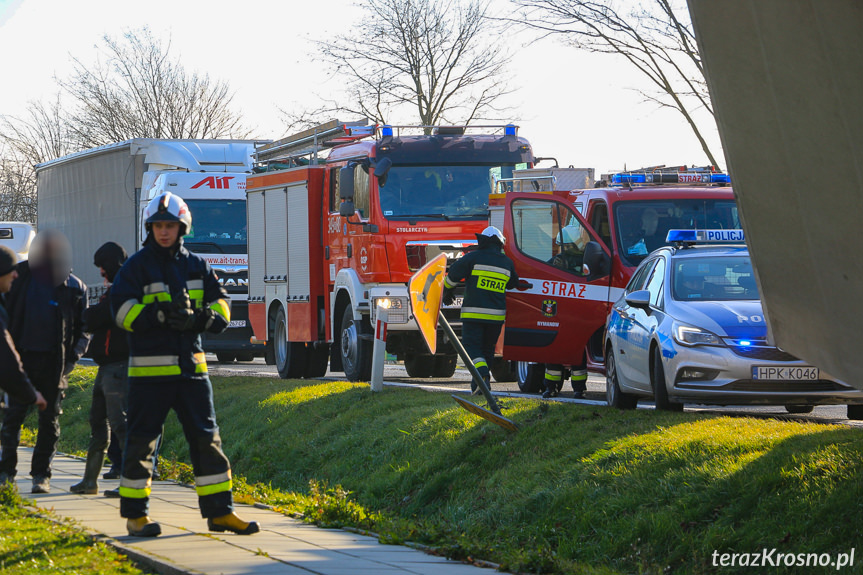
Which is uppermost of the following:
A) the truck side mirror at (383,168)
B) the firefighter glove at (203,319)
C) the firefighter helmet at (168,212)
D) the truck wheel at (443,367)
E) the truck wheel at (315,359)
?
the truck side mirror at (383,168)

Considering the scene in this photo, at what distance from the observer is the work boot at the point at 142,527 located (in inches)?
274

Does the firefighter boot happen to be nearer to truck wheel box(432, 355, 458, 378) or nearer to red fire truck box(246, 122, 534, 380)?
red fire truck box(246, 122, 534, 380)

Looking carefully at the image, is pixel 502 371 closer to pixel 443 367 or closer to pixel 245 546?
pixel 443 367

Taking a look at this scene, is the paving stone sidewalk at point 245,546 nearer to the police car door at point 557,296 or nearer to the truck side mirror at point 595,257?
the police car door at point 557,296

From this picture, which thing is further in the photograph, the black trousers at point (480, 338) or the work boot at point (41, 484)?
the black trousers at point (480, 338)

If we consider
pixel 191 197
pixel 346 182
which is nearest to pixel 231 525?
pixel 346 182

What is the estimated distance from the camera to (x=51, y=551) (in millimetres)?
6484

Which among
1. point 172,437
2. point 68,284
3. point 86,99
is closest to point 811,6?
point 68,284

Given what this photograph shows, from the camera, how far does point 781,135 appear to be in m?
6.23

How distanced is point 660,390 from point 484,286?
A: 3.18 m

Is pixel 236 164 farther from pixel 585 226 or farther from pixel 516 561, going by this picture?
pixel 516 561

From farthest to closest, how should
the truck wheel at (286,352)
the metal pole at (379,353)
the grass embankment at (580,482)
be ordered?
the truck wheel at (286,352)
the metal pole at (379,353)
the grass embankment at (580,482)
